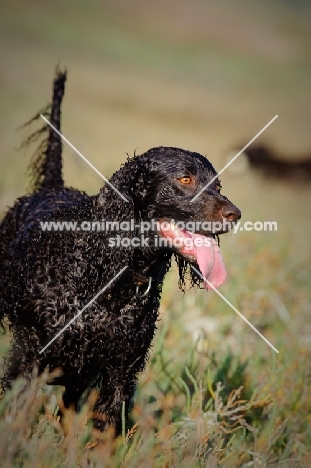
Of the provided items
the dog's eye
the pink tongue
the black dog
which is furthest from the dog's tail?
the black dog

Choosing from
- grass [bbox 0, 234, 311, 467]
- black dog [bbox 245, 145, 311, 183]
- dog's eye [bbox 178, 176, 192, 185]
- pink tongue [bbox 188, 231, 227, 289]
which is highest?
black dog [bbox 245, 145, 311, 183]

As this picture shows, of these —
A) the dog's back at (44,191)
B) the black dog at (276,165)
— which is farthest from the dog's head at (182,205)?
the black dog at (276,165)

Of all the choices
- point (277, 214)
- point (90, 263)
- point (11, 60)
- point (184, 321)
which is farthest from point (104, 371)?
point (11, 60)

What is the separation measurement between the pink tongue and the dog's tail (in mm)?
1863

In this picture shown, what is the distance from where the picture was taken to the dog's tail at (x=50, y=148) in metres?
5.05

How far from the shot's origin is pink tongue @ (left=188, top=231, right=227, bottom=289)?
3.41 m

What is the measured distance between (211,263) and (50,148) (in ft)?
7.06

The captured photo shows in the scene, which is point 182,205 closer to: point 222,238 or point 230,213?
point 230,213

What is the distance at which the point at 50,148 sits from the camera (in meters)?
5.09

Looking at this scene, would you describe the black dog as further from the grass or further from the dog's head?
the dog's head

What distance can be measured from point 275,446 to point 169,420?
2.23 feet

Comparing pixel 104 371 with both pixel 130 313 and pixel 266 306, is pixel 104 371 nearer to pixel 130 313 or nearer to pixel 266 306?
pixel 130 313

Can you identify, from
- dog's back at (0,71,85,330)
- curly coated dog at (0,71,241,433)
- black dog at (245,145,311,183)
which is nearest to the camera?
curly coated dog at (0,71,241,433)

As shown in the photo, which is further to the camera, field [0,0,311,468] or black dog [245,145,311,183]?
black dog [245,145,311,183]
